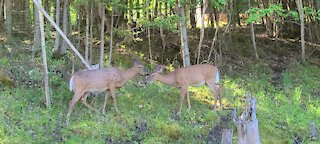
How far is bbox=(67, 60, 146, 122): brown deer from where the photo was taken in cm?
849

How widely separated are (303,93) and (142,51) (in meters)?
4.36

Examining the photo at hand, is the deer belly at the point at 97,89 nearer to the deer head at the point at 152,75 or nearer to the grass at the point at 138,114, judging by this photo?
the grass at the point at 138,114

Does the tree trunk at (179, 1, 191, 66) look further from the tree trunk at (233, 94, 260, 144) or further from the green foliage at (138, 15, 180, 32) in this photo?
the tree trunk at (233, 94, 260, 144)

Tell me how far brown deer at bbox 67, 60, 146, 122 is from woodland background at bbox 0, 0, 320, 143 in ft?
0.95

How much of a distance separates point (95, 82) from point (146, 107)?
3.86 ft

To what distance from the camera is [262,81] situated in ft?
40.0

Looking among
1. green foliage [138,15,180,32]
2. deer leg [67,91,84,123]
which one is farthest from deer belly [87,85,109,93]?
green foliage [138,15,180,32]

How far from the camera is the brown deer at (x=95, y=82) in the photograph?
334 inches

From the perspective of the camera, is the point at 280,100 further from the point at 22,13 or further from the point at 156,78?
the point at 22,13

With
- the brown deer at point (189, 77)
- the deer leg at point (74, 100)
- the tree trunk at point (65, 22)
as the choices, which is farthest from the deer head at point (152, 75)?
the tree trunk at point (65, 22)

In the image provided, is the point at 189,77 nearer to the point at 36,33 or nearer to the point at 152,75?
the point at 152,75

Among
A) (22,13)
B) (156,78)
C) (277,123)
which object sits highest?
(22,13)

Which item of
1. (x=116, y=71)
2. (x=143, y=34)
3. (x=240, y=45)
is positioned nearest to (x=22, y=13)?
(x=143, y=34)

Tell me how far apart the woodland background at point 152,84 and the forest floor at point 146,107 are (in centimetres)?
2
